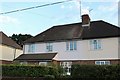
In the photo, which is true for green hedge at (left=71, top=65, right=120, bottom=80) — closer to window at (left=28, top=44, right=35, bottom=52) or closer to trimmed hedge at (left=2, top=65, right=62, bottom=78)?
trimmed hedge at (left=2, top=65, right=62, bottom=78)

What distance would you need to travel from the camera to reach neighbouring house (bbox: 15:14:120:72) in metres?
36.1

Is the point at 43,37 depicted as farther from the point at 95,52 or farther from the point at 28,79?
the point at 28,79

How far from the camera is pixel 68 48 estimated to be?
3984 cm

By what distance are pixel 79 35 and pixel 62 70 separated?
33.6 ft

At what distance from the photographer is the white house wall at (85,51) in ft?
117

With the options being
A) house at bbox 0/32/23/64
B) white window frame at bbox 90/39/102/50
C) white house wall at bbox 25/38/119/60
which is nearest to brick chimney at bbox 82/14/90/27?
white house wall at bbox 25/38/119/60

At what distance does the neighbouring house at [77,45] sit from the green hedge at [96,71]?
998cm

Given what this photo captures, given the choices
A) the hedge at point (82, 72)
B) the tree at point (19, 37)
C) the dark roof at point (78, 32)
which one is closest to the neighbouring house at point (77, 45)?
the dark roof at point (78, 32)

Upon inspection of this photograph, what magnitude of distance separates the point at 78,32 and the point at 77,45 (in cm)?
289

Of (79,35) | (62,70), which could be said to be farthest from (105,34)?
(62,70)

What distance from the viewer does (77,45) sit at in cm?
3906

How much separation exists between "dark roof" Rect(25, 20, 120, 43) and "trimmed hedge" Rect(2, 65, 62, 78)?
367 inches

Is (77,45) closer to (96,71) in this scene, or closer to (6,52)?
(96,71)

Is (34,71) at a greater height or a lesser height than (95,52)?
lesser
